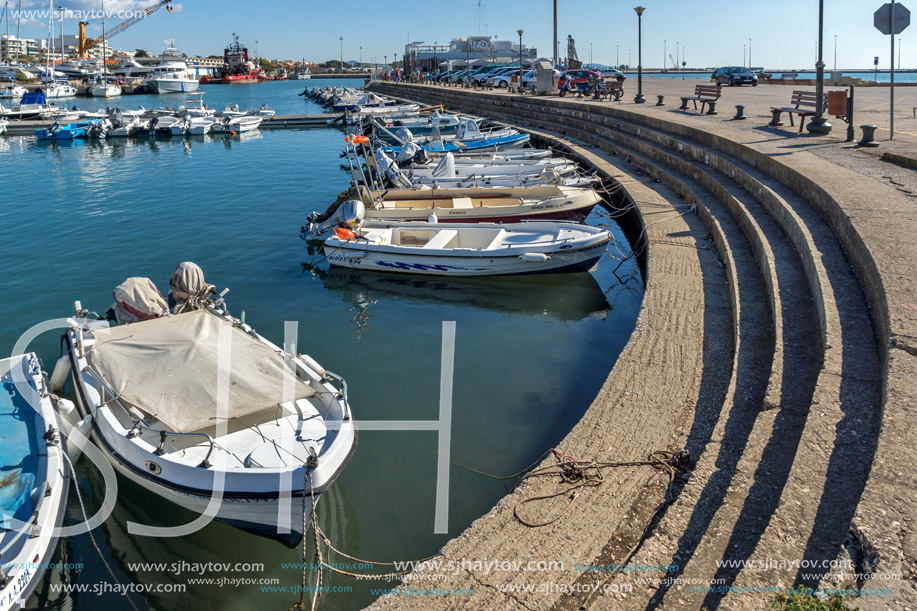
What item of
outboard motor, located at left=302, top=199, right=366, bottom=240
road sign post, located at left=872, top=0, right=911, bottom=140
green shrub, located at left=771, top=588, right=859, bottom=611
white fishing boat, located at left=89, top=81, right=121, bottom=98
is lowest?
green shrub, located at left=771, top=588, right=859, bottom=611

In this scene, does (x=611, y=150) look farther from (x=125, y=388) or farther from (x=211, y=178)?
(x=125, y=388)

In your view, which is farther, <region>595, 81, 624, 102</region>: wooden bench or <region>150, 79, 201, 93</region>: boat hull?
<region>150, 79, 201, 93</region>: boat hull

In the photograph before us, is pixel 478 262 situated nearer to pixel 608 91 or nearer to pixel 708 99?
pixel 708 99

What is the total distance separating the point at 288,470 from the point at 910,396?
4.85 meters

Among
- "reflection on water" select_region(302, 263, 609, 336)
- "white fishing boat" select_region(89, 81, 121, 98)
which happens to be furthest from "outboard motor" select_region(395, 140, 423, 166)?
"white fishing boat" select_region(89, 81, 121, 98)

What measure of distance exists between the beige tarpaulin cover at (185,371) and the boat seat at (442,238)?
6.43 meters

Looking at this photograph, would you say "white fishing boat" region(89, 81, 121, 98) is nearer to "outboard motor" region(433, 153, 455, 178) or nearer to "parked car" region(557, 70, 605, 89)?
"parked car" region(557, 70, 605, 89)

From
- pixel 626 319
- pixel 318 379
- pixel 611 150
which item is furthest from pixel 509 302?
pixel 611 150

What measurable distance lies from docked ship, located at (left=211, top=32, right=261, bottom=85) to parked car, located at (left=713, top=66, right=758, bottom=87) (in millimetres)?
108138

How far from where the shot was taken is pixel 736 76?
37.0 meters

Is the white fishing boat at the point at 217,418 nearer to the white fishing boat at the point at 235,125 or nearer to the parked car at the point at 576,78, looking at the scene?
the parked car at the point at 576,78

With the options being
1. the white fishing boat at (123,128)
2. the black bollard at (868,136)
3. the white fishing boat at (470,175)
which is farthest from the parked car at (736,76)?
the white fishing boat at (123,128)

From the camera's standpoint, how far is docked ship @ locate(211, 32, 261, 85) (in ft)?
407

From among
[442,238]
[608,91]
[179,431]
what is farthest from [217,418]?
[608,91]
